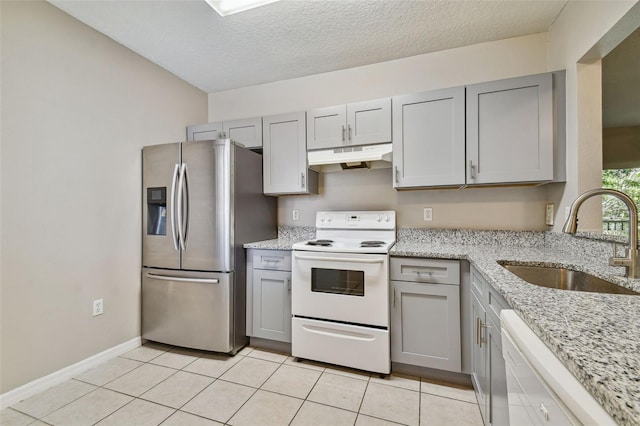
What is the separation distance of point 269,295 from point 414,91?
2.24 meters

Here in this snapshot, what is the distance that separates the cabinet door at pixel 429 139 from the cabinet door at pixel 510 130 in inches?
3.3

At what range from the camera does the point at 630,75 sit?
262 centimetres

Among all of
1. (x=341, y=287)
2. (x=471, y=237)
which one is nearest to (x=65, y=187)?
(x=341, y=287)

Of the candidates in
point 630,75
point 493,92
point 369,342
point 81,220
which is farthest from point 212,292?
point 630,75

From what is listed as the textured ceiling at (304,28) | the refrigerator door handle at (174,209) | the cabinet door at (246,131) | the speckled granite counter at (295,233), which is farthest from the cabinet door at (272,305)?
the textured ceiling at (304,28)

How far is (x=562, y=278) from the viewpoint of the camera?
1.48 m

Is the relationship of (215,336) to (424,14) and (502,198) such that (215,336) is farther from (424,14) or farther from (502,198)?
(424,14)

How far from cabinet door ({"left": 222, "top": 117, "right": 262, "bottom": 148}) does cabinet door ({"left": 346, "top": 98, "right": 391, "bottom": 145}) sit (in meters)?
0.91

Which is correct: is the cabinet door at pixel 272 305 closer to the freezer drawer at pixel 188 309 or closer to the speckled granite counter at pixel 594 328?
the freezer drawer at pixel 188 309

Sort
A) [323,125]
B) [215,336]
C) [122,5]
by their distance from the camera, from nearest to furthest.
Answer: [122,5], [215,336], [323,125]

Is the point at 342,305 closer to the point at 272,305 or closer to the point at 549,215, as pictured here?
the point at 272,305

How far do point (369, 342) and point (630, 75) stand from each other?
353 centimetres

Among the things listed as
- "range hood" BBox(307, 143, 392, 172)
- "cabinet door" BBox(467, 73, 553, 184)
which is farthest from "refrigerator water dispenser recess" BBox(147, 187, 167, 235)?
"cabinet door" BBox(467, 73, 553, 184)

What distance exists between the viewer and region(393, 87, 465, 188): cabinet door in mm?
2090
